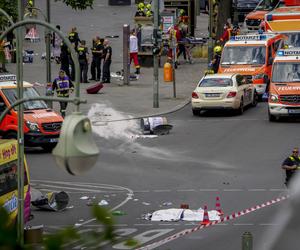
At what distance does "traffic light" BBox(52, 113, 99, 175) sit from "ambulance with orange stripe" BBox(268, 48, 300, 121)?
2477 cm

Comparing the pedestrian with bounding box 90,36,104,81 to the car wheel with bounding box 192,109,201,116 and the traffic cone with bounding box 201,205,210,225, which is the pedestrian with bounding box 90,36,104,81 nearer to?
the car wheel with bounding box 192,109,201,116

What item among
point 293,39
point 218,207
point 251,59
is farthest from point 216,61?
point 218,207

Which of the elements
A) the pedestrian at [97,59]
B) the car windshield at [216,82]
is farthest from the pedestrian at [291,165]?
the pedestrian at [97,59]

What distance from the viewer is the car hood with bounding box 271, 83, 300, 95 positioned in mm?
34719

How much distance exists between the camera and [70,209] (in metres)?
23.7

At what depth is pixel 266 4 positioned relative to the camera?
59875 mm

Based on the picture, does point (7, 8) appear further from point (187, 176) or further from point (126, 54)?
point (126, 54)

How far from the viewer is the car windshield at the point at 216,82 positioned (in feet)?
121

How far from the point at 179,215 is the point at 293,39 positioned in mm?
23138

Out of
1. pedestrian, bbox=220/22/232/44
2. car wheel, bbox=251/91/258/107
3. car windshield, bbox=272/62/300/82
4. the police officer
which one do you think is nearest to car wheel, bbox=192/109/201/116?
car wheel, bbox=251/91/258/107

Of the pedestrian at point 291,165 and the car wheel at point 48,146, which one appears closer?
the pedestrian at point 291,165

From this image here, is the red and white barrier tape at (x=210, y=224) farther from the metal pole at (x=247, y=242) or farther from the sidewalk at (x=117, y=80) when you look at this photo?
the sidewalk at (x=117, y=80)

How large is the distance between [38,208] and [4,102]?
→ 25.5ft

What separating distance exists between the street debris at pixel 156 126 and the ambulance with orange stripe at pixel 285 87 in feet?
11.6
